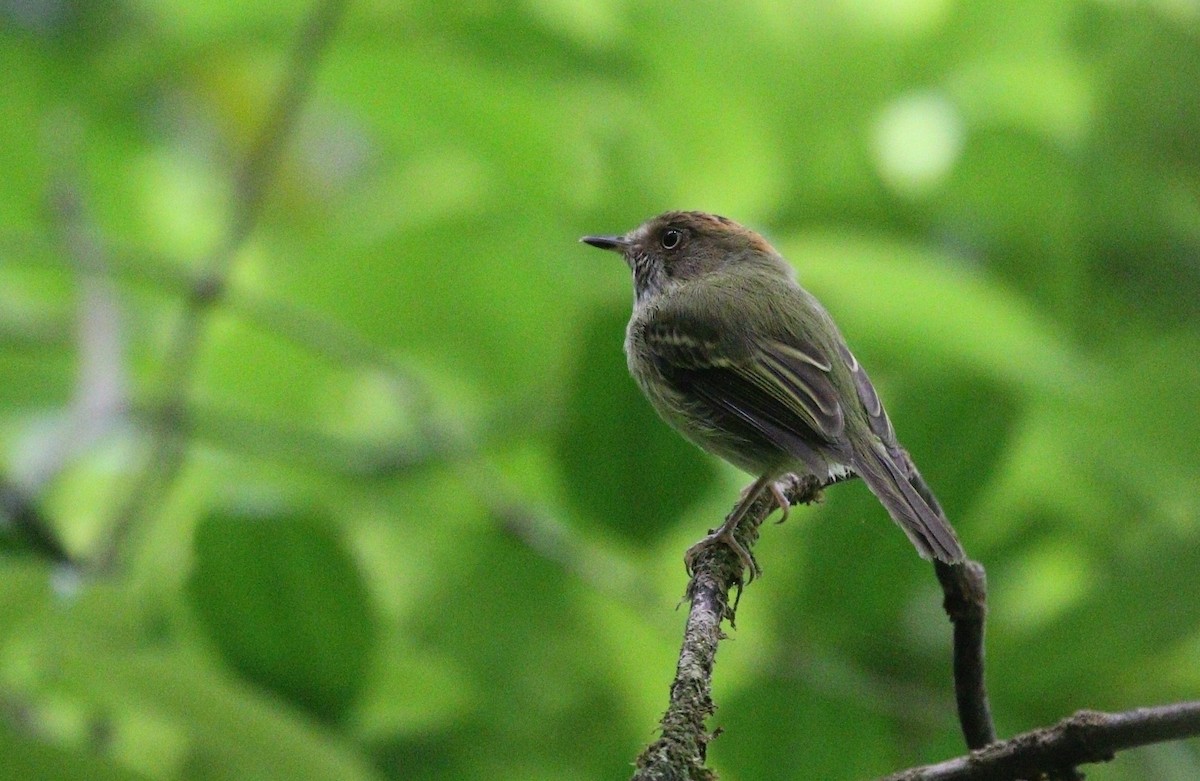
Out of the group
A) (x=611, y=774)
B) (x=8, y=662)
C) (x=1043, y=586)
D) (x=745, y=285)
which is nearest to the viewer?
(x=8, y=662)

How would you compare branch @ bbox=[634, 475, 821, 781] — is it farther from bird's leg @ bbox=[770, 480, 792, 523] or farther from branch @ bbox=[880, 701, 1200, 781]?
bird's leg @ bbox=[770, 480, 792, 523]

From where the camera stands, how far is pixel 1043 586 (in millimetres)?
3957

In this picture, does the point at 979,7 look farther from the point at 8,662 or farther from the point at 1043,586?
the point at 8,662

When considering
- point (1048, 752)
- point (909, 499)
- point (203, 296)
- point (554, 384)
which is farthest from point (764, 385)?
point (1048, 752)

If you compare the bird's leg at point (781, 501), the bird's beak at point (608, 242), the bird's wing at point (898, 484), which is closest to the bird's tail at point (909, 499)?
the bird's wing at point (898, 484)

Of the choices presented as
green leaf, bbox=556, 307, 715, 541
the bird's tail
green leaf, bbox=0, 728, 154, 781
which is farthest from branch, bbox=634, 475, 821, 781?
green leaf, bbox=0, 728, 154, 781

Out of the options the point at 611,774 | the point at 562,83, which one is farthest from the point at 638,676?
the point at 562,83

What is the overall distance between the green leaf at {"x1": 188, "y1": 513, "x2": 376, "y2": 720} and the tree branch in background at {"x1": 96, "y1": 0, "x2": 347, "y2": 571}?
3.04ft

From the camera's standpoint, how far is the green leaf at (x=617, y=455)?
3.28 metres

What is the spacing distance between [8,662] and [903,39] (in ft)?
9.97

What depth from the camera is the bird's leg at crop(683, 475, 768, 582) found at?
3033mm

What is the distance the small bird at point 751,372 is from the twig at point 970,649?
0.44m

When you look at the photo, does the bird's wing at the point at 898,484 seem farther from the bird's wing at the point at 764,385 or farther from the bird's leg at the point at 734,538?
the bird's leg at the point at 734,538

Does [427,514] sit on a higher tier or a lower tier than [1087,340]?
lower
